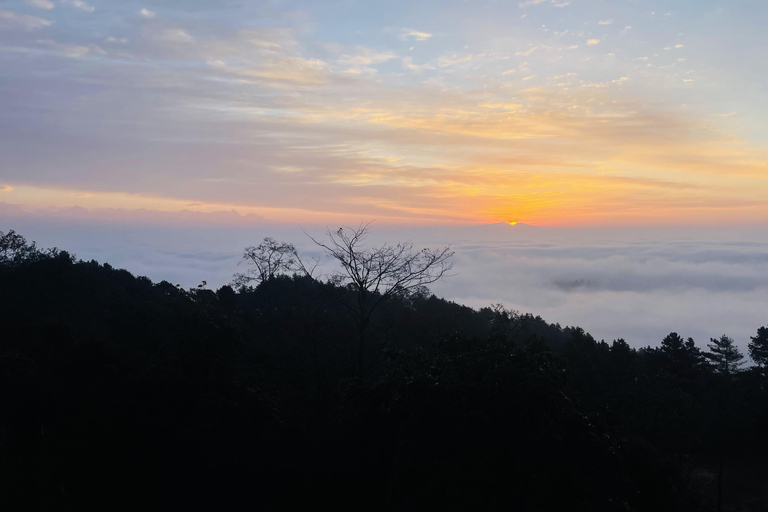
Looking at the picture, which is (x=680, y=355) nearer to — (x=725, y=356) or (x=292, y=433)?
(x=725, y=356)

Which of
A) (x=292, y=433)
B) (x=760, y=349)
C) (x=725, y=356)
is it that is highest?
(x=760, y=349)

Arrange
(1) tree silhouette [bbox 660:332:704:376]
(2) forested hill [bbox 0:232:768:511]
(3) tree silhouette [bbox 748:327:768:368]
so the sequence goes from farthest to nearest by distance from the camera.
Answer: (3) tree silhouette [bbox 748:327:768:368], (1) tree silhouette [bbox 660:332:704:376], (2) forested hill [bbox 0:232:768:511]

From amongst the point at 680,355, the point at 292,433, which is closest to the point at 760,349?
the point at 680,355

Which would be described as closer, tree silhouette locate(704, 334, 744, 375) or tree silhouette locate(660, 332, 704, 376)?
tree silhouette locate(660, 332, 704, 376)

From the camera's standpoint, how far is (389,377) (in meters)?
12.4

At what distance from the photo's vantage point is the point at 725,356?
34312 mm

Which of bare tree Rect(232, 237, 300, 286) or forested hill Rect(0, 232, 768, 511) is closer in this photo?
forested hill Rect(0, 232, 768, 511)

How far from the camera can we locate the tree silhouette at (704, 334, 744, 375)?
34.1 meters

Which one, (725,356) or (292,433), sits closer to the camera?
(292,433)

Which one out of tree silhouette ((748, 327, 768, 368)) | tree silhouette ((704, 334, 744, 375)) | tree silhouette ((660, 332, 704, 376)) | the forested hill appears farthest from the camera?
tree silhouette ((704, 334, 744, 375))

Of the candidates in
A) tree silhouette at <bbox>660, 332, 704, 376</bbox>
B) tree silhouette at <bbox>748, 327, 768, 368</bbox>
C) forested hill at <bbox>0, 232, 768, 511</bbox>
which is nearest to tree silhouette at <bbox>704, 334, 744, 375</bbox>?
tree silhouette at <bbox>748, 327, 768, 368</bbox>

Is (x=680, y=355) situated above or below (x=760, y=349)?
below

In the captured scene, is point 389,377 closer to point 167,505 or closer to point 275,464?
point 275,464

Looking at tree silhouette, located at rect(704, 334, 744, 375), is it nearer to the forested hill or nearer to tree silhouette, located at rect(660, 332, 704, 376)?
tree silhouette, located at rect(660, 332, 704, 376)
